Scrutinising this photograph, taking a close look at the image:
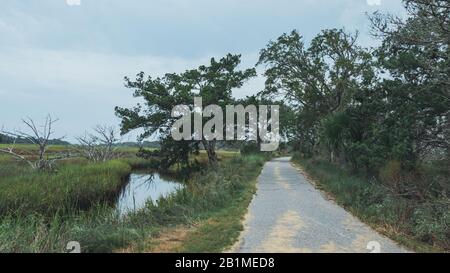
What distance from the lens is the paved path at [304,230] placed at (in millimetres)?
6902

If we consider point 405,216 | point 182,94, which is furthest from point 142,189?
point 405,216

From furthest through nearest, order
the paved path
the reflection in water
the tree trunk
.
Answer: the tree trunk, the reflection in water, the paved path

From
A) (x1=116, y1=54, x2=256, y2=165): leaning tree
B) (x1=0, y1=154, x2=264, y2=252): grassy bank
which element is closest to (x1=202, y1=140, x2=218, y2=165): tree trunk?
(x1=116, y1=54, x2=256, y2=165): leaning tree

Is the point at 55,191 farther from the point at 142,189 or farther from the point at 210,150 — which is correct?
the point at 210,150

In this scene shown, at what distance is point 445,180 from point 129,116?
21.5 metres

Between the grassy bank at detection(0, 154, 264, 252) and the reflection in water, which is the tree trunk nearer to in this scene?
the reflection in water

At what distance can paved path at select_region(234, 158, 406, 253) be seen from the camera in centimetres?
690

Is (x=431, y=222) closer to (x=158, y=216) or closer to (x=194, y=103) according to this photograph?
(x=158, y=216)

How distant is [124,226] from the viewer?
8711 millimetres

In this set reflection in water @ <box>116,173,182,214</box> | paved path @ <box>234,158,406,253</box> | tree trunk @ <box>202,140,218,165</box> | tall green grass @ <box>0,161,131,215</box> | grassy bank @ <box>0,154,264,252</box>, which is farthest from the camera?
tree trunk @ <box>202,140,218,165</box>

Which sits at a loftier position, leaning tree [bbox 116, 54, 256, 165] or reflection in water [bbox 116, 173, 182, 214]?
leaning tree [bbox 116, 54, 256, 165]

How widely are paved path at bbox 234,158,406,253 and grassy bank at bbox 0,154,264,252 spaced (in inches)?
19.9

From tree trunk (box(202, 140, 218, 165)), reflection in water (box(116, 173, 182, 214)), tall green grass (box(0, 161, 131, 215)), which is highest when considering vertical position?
tree trunk (box(202, 140, 218, 165))

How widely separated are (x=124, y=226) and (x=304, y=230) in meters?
3.92
